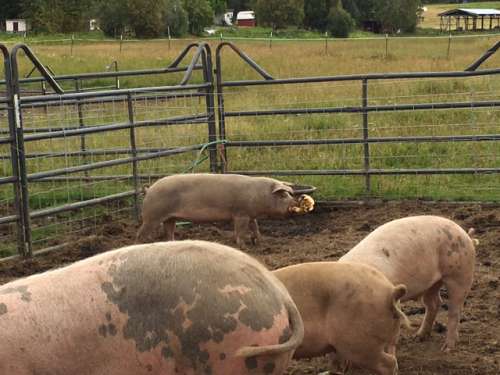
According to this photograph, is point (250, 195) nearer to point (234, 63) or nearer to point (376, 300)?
point (376, 300)

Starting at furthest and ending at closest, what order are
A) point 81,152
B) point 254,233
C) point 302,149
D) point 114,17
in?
1. point 114,17
2. point 302,149
3. point 81,152
4. point 254,233

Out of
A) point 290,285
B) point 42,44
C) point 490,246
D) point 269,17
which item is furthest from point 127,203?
point 269,17

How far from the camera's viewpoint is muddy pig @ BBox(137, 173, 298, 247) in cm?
820

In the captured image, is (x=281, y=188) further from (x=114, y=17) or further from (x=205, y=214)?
(x=114, y=17)

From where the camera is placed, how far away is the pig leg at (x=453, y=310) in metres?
5.23

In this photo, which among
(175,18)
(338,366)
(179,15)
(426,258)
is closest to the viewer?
(338,366)

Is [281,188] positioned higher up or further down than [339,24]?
further down

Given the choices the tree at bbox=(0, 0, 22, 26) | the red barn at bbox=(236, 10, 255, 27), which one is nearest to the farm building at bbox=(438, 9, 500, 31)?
the red barn at bbox=(236, 10, 255, 27)

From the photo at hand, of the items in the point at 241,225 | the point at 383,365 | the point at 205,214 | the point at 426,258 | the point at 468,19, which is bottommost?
the point at 241,225

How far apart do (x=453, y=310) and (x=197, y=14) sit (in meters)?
56.3

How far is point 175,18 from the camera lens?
173 feet

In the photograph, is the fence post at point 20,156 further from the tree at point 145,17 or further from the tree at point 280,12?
the tree at point 280,12

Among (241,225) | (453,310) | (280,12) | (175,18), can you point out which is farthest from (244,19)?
(453,310)

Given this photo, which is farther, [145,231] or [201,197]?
[145,231]
